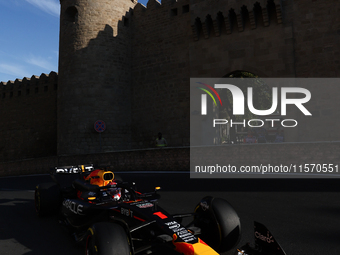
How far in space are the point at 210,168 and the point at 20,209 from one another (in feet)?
24.5

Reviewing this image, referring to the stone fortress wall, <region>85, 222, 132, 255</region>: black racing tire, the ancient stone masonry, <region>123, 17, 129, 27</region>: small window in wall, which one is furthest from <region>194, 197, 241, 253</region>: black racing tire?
the ancient stone masonry

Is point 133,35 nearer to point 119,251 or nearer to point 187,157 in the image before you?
point 187,157

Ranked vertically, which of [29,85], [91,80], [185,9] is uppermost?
[185,9]

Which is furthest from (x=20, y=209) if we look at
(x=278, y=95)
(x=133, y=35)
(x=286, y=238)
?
(x=133, y=35)

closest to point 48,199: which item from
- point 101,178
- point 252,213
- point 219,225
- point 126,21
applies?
point 101,178

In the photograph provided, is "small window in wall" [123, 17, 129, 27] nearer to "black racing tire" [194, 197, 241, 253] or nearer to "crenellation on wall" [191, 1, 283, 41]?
"crenellation on wall" [191, 1, 283, 41]

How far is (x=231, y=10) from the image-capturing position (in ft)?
56.0

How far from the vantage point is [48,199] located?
16.4 ft

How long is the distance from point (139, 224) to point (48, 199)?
263 centimetres

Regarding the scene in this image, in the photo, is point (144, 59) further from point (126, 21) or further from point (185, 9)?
point (185, 9)

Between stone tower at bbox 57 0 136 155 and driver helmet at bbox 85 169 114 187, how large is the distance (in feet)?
49.6

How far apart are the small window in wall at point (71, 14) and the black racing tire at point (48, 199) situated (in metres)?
17.5

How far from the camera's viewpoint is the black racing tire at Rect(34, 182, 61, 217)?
16.3 feet

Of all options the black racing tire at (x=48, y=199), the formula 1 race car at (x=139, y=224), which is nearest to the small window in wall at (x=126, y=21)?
the black racing tire at (x=48, y=199)
